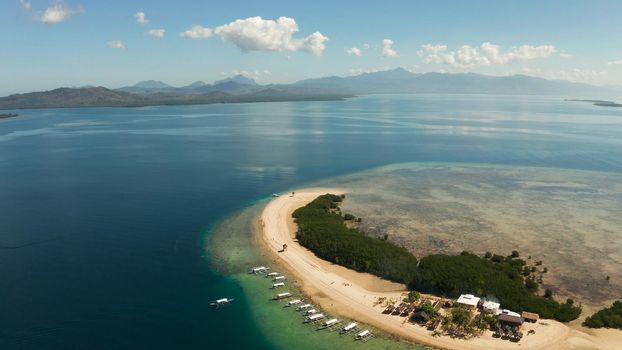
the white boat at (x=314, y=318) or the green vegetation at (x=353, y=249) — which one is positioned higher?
the green vegetation at (x=353, y=249)

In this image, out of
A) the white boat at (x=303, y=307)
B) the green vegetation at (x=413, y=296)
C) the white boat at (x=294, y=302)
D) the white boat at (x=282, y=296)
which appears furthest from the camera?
the white boat at (x=282, y=296)

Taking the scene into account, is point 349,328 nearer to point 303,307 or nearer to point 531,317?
point 303,307

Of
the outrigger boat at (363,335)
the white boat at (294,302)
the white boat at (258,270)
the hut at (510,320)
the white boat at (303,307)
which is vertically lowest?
the outrigger boat at (363,335)

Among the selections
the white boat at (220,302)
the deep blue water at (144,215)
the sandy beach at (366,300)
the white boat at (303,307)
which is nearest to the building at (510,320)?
the sandy beach at (366,300)

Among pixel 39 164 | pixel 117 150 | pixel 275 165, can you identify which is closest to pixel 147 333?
pixel 275 165

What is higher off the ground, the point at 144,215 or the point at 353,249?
the point at 144,215

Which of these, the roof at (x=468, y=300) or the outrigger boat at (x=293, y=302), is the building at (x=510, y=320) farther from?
the outrigger boat at (x=293, y=302)

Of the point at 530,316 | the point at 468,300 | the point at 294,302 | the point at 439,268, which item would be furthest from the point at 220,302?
the point at 530,316

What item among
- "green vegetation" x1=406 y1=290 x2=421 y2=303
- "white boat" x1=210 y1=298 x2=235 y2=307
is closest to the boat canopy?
"green vegetation" x1=406 y1=290 x2=421 y2=303
